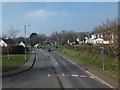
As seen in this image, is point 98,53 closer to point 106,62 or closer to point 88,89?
point 106,62

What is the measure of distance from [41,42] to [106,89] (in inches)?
6463

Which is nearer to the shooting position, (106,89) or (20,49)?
→ (106,89)

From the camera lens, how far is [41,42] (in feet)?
601

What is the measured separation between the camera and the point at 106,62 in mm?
41031

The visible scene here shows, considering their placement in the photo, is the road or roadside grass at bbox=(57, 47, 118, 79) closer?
the road

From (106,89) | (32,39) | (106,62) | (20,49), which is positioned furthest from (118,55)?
(32,39)

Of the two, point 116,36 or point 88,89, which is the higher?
point 116,36

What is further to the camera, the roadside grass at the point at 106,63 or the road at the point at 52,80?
the roadside grass at the point at 106,63

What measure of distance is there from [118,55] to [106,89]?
13.8m

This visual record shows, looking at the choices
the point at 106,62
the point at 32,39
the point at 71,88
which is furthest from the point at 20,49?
the point at 32,39

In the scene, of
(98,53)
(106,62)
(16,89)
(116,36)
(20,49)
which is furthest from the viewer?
(20,49)

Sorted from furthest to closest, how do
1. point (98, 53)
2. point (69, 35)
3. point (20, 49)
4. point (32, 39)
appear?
point (32, 39) < point (69, 35) < point (20, 49) < point (98, 53)

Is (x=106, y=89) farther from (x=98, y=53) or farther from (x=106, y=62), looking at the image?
(x=98, y=53)

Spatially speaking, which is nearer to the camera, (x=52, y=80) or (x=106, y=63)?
(x=52, y=80)
